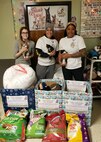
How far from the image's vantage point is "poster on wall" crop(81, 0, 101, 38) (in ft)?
8.70

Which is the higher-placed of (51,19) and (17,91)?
(51,19)

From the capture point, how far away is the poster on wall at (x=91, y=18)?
8.70 ft

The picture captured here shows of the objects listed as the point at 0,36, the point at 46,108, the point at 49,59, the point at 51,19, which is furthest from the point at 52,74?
the point at 0,36

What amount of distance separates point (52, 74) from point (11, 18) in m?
1.19

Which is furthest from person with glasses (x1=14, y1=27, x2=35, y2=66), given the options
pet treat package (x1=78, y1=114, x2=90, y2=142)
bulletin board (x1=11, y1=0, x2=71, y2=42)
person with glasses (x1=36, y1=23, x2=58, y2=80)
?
pet treat package (x1=78, y1=114, x2=90, y2=142)

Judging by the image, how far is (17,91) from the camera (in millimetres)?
2049

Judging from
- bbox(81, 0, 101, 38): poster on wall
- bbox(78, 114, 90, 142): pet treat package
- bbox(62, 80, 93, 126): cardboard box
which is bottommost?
bbox(78, 114, 90, 142): pet treat package

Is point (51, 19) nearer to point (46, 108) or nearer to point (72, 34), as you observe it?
point (72, 34)

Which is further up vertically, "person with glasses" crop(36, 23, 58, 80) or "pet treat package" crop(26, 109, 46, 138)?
"person with glasses" crop(36, 23, 58, 80)

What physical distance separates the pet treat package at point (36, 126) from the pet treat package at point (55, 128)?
2.7 inches

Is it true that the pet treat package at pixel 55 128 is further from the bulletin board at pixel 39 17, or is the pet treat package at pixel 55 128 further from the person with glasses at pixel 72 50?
the bulletin board at pixel 39 17

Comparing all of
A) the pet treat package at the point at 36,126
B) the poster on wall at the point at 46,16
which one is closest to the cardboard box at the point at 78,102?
the pet treat package at the point at 36,126

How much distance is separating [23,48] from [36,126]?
1090 millimetres

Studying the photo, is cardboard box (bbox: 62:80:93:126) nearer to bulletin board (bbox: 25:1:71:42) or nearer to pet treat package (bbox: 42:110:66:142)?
pet treat package (bbox: 42:110:66:142)
